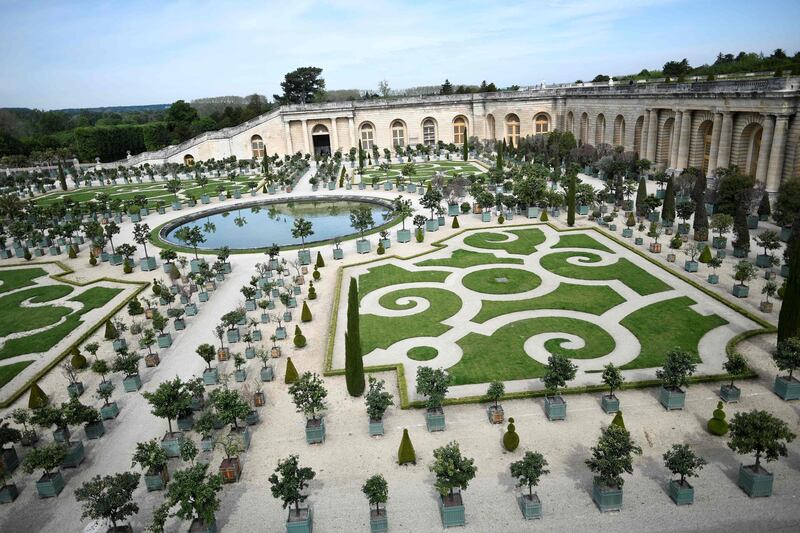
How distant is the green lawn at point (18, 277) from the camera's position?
1598 inches

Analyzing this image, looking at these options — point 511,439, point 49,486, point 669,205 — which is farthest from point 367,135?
point 49,486

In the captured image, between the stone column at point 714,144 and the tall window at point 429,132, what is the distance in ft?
163

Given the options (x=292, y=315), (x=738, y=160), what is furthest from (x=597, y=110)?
(x=292, y=315)

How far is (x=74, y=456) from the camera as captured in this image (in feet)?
67.8

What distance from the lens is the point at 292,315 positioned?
106ft

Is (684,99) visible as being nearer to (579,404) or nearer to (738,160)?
(738,160)

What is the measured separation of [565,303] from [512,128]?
64974 millimetres

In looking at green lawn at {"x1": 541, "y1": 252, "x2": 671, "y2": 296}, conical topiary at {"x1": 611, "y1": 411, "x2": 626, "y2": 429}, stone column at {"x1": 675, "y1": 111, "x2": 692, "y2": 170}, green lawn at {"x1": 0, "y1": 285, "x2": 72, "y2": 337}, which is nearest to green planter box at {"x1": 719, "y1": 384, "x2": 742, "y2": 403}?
conical topiary at {"x1": 611, "y1": 411, "x2": 626, "y2": 429}

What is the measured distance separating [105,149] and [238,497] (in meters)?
94.7

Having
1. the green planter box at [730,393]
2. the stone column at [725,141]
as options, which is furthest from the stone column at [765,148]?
the green planter box at [730,393]

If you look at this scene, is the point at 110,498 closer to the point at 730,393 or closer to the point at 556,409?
the point at 556,409

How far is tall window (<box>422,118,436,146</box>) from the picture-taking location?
95312 mm

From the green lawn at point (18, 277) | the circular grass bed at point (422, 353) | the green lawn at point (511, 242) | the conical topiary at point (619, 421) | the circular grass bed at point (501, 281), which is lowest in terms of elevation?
the circular grass bed at point (422, 353)

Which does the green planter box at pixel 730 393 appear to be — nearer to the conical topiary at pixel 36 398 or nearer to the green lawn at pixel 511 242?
the green lawn at pixel 511 242
